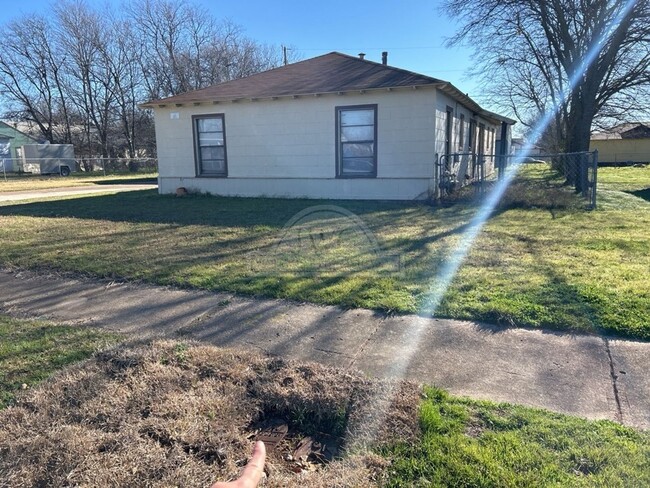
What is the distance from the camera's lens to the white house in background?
1134 cm

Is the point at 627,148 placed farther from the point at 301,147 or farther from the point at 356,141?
the point at 301,147

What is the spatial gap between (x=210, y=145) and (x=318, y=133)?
12.0 ft

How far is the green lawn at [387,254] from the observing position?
407 centimetres

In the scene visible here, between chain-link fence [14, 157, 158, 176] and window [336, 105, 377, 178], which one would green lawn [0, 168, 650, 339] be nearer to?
window [336, 105, 377, 178]

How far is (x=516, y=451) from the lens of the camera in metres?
2.07

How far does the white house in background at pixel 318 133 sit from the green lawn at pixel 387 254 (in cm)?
182

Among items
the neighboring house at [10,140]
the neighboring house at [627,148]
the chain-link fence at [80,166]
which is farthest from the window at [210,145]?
the neighboring house at [10,140]

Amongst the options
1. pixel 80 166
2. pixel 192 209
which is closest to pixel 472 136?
pixel 192 209

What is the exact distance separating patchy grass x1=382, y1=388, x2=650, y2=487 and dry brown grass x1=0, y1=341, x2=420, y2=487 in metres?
0.13

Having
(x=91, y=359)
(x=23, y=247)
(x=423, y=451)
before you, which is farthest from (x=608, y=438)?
(x=23, y=247)

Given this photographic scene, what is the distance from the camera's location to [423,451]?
2.10 m

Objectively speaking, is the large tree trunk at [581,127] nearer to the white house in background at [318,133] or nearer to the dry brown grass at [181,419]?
the white house in background at [318,133]

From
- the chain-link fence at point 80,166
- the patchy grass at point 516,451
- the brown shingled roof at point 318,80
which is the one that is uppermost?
the brown shingled roof at point 318,80

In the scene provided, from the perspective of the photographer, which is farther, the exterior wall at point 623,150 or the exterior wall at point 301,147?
the exterior wall at point 623,150
